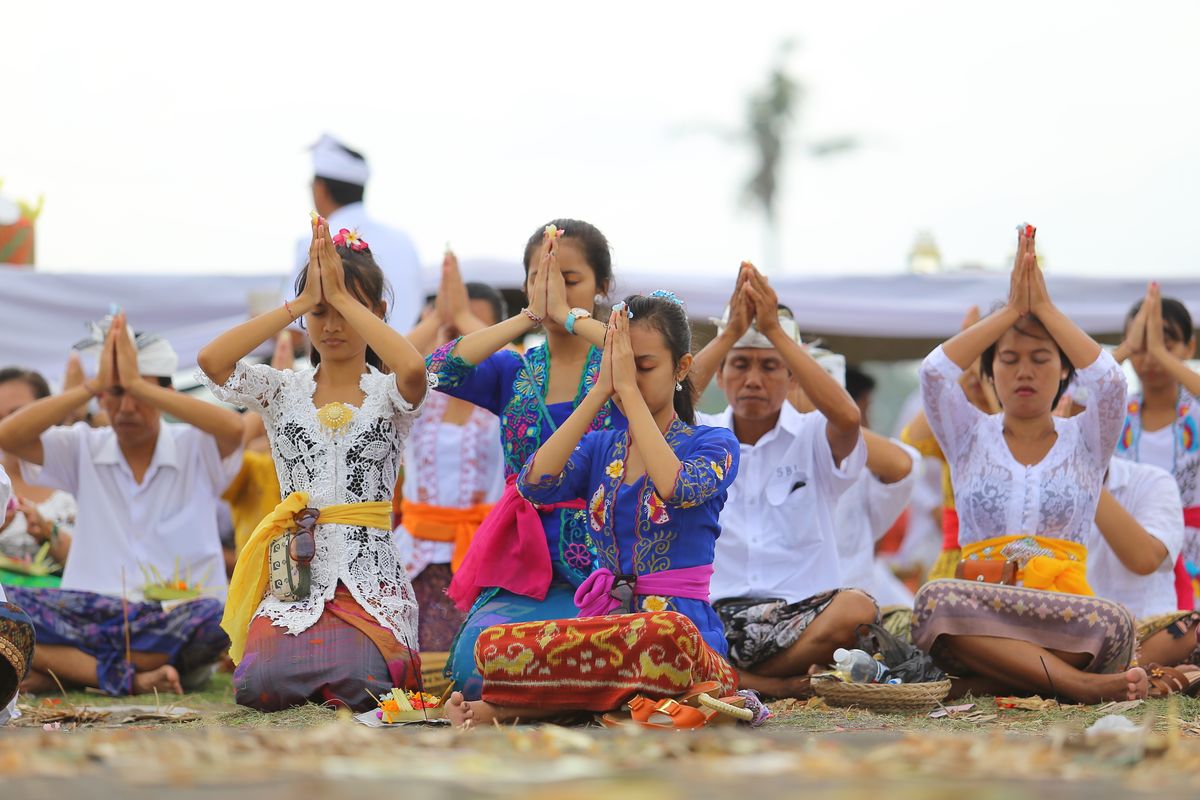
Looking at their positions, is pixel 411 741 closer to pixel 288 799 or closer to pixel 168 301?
pixel 288 799

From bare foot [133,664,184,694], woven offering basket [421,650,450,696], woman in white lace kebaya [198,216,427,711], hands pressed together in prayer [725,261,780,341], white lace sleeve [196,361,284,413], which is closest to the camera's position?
woman in white lace kebaya [198,216,427,711]

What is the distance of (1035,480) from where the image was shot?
541 centimetres

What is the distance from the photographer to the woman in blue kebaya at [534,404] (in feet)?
15.7

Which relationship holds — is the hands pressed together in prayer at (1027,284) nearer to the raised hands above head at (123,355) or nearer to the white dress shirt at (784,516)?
the white dress shirt at (784,516)

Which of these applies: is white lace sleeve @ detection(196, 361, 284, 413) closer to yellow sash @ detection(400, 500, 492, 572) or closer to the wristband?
the wristband

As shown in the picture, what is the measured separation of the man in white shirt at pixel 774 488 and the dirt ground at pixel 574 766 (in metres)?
2.46

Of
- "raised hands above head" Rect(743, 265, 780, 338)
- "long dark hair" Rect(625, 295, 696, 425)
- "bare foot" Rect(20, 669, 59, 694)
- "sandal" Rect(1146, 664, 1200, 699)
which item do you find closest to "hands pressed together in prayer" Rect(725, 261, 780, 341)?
"raised hands above head" Rect(743, 265, 780, 338)

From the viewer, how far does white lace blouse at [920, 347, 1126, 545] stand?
211 inches

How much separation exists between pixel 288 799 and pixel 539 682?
2004 millimetres

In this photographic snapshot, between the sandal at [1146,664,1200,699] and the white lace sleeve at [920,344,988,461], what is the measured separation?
111 centimetres

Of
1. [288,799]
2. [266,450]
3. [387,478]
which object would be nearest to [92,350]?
[266,450]

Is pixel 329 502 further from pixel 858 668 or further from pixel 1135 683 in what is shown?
pixel 1135 683

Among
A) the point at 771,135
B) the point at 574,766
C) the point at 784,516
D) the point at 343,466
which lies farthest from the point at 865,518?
the point at 771,135

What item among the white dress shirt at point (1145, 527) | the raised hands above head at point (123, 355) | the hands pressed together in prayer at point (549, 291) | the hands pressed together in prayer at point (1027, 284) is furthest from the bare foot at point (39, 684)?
the white dress shirt at point (1145, 527)
